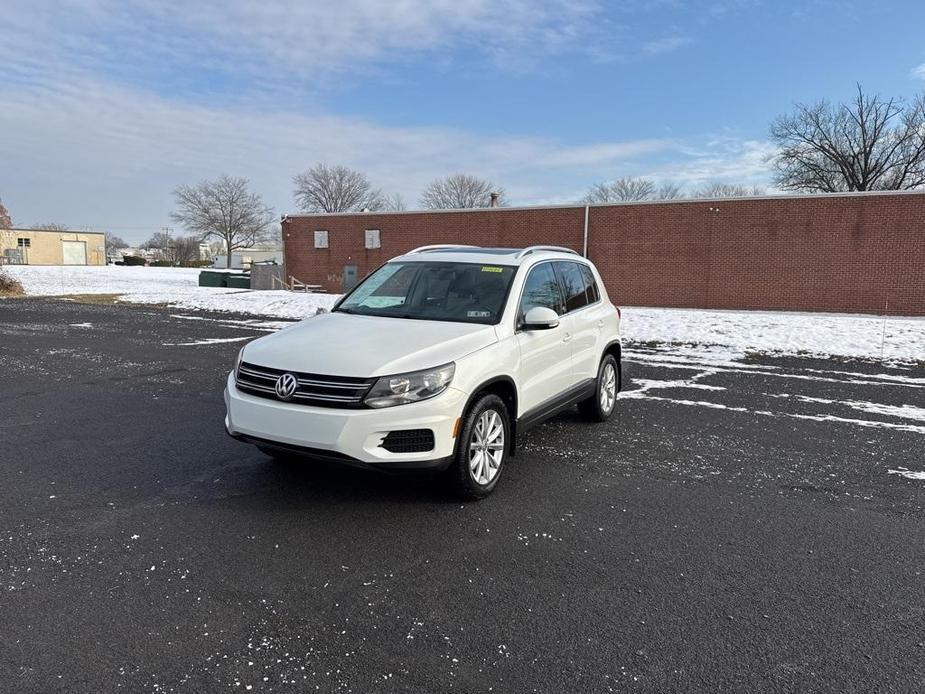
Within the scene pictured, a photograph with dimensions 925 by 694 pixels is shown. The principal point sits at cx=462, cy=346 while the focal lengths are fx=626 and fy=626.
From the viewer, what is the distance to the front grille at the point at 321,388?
3.84 meters

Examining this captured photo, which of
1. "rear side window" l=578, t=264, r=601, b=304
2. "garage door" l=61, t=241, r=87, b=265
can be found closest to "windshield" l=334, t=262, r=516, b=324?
"rear side window" l=578, t=264, r=601, b=304

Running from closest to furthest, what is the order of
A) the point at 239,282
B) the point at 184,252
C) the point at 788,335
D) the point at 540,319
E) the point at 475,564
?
the point at 475,564, the point at 540,319, the point at 788,335, the point at 239,282, the point at 184,252

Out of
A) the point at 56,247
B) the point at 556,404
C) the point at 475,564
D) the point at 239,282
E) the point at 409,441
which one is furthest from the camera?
the point at 56,247

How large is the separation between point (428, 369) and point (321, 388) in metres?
0.68

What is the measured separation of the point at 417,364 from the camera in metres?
3.97

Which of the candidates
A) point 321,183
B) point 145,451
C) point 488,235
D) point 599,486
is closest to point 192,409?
point 145,451

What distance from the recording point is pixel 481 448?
172 inches

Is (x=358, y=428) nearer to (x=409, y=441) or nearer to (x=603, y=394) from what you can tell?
(x=409, y=441)

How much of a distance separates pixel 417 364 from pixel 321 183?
73511 mm

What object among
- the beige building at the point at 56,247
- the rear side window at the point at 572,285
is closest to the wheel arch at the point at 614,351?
the rear side window at the point at 572,285

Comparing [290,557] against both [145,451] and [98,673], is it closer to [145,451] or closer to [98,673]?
[98,673]

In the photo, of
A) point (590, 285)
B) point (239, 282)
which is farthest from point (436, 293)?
point (239, 282)

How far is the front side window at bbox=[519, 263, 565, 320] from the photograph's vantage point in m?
5.21

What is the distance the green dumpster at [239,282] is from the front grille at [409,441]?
3326cm
